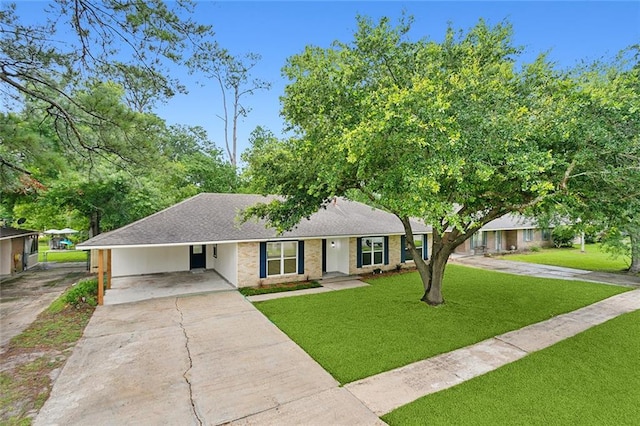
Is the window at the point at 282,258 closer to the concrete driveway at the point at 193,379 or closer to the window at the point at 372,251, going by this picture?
the window at the point at 372,251

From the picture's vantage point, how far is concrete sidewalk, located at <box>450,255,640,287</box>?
49.1ft

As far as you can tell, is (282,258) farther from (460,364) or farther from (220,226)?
(460,364)

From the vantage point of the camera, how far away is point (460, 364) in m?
6.46

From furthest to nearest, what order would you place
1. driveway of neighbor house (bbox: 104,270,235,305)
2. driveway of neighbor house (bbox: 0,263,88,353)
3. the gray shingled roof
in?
1. driveway of neighbor house (bbox: 104,270,235,305)
2. the gray shingled roof
3. driveway of neighbor house (bbox: 0,263,88,353)

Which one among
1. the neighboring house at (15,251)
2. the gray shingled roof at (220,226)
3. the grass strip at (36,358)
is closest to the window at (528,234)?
the gray shingled roof at (220,226)

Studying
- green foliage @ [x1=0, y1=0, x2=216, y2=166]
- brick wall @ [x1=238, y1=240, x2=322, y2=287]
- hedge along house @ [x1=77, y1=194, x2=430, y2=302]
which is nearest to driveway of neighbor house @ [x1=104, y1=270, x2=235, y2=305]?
hedge along house @ [x1=77, y1=194, x2=430, y2=302]

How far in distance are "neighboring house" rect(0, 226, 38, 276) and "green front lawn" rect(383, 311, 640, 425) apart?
20.0 metres

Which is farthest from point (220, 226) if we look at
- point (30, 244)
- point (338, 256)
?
point (30, 244)

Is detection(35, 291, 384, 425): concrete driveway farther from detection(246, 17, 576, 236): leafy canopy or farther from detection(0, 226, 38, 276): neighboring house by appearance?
detection(0, 226, 38, 276): neighboring house

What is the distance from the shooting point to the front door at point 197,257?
16.6 metres

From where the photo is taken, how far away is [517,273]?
1648 centimetres

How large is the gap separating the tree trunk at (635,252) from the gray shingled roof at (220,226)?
29.5 ft

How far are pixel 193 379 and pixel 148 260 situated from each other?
11624 millimetres

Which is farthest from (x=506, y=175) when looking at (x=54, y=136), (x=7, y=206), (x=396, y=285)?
(x=7, y=206)
